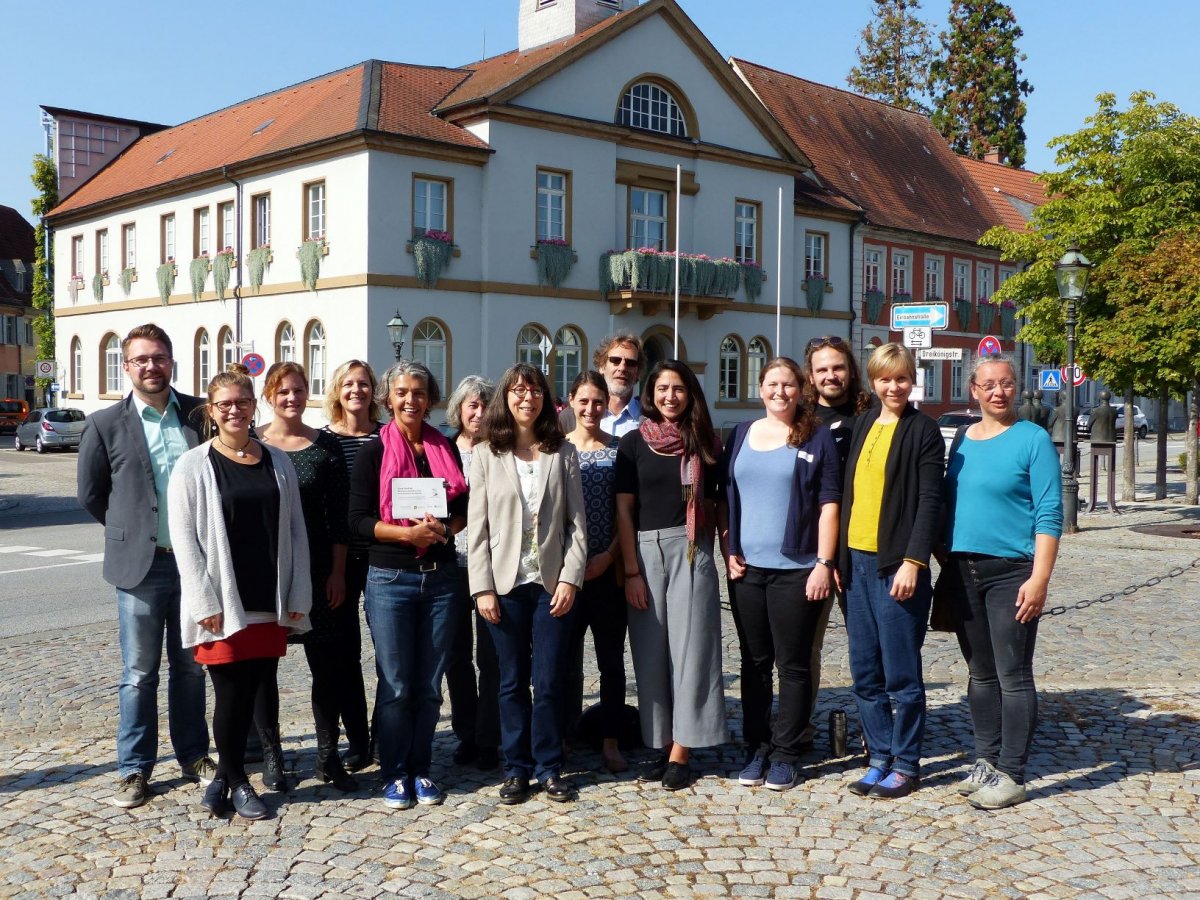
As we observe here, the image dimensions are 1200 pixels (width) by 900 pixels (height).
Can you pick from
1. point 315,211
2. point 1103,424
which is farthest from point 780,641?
point 315,211

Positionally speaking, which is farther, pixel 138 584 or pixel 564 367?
pixel 564 367

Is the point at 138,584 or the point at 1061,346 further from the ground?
the point at 1061,346

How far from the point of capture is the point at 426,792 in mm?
5230

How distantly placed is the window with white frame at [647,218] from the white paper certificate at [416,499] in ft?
89.6

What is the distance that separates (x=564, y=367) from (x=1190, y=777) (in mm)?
25819

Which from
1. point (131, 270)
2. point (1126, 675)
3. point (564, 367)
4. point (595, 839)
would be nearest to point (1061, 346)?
point (564, 367)

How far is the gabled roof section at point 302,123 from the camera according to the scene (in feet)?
93.7

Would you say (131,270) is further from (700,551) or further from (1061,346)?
(700,551)

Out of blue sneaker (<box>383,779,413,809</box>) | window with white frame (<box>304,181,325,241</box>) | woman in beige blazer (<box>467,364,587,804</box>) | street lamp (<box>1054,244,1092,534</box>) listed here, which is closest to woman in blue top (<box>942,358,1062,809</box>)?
woman in beige blazer (<box>467,364,587,804</box>)

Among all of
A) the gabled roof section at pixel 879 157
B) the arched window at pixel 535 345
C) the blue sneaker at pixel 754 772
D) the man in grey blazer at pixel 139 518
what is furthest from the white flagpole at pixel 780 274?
the man in grey blazer at pixel 139 518

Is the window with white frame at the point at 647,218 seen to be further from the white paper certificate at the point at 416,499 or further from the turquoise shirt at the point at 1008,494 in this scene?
the white paper certificate at the point at 416,499

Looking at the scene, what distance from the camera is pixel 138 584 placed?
17.2ft

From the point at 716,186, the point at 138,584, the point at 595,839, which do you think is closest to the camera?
the point at 595,839

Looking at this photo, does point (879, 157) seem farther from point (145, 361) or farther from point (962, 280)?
point (145, 361)
